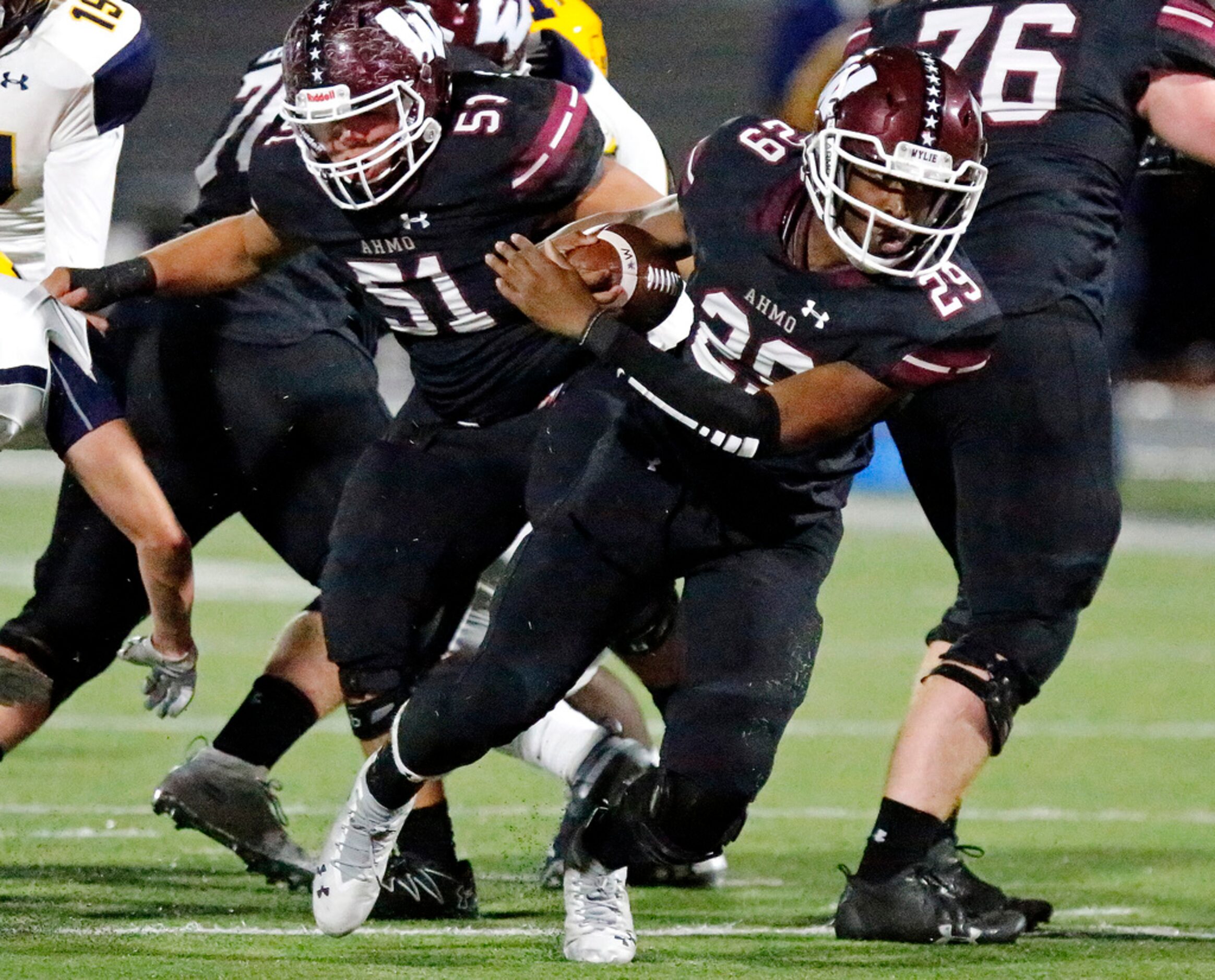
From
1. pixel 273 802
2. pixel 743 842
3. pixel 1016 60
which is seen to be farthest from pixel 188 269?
pixel 743 842

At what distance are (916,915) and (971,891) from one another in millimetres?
128

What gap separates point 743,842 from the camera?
4.75m

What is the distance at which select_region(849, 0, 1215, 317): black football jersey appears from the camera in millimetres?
3682

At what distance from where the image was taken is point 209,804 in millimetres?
4184

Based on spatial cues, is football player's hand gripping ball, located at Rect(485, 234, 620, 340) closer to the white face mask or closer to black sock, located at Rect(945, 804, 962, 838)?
the white face mask

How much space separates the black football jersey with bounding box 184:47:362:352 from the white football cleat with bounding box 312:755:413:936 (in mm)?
1067

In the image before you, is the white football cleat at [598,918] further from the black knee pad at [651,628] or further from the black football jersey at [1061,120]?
the black football jersey at [1061,120]

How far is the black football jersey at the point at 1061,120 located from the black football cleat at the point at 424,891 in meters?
1.34

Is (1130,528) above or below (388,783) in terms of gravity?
below

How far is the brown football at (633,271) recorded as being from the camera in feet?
11.4

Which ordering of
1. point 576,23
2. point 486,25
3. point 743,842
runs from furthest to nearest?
point 576,23 → point 743,842 → point 486,25

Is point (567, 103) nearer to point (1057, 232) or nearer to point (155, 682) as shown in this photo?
point (1057, 232)

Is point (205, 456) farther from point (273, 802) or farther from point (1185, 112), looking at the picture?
point (1185, 112)

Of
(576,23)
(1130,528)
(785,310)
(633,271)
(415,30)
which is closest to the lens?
(785,310)
